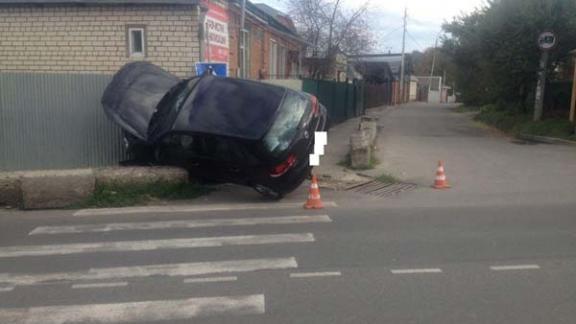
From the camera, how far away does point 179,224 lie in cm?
792

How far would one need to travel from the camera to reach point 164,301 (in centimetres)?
496

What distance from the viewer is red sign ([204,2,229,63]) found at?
47.3 feet

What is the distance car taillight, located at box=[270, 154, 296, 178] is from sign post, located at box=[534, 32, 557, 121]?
45.7ft

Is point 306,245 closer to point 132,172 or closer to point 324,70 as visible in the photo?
point 132,172

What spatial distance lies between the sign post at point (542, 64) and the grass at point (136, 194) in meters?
14.4

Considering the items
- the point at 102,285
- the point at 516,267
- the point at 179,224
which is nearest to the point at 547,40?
the point at 516,267

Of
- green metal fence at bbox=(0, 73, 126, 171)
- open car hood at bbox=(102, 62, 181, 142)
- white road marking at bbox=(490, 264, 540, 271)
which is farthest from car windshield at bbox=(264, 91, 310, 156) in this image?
green metal fence at bbox=(0, 73, 126, 171)

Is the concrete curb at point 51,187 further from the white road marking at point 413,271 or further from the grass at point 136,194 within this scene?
the white road marking at point 413,271

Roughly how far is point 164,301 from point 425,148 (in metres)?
13.2

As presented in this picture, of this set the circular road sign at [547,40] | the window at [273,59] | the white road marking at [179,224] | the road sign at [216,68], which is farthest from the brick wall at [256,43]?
the white road marking at [179,224]

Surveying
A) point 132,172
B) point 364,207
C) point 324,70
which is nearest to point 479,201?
point 364,207

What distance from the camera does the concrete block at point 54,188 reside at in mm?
9094

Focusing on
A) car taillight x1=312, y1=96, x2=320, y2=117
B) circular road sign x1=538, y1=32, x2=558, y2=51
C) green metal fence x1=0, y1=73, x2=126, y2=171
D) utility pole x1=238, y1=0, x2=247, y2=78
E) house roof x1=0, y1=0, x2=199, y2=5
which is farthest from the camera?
circular road sign x1=538, y1=32, x2=558, y2=51

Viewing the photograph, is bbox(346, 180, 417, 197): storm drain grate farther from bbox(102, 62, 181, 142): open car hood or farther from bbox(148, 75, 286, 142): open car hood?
bbox(102, 62, 181, 142): open car hood
